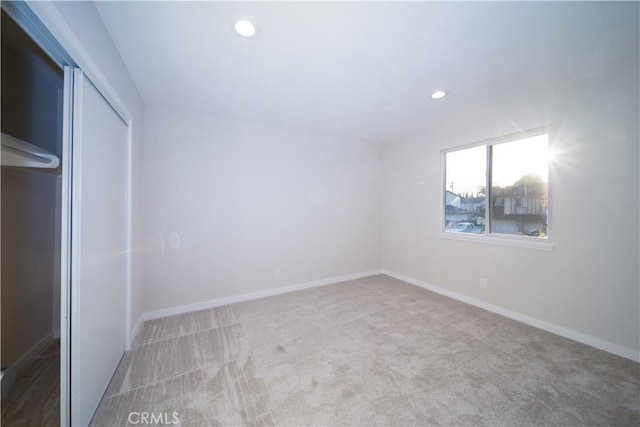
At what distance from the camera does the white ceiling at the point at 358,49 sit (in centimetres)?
148

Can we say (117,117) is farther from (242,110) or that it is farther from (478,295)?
(478,295)

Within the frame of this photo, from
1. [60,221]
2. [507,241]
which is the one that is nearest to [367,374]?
[507,241]

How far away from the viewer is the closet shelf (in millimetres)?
1239

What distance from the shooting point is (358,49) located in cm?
182

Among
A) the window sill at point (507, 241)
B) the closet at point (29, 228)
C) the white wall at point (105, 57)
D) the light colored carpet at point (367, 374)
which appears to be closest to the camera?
the white wall at point (105, 57)

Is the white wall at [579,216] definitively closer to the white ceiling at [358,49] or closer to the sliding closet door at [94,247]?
the white ceiling at [358,49]

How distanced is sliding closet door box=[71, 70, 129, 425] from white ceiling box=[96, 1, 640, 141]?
0.64 meters

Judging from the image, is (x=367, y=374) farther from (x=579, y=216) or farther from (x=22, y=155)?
(x=22, y=155)

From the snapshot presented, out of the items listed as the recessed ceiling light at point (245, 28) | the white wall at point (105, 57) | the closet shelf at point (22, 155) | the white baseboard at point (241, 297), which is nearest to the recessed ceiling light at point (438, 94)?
the recessed ceiling light at point (245, 28)

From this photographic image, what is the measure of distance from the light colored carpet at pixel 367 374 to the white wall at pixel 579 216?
0.95 feet

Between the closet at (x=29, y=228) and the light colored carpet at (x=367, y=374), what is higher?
the closet at (x=29, y=228)

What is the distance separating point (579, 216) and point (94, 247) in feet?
13.3

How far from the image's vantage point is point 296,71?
6.87 feet

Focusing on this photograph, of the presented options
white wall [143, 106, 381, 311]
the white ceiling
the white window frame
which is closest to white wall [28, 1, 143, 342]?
the white ceiling
